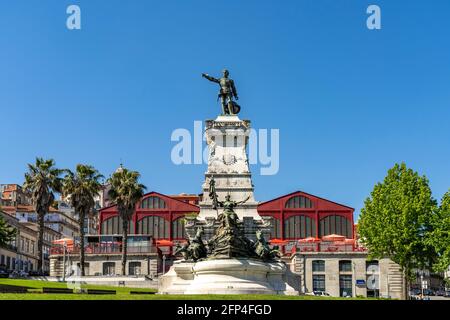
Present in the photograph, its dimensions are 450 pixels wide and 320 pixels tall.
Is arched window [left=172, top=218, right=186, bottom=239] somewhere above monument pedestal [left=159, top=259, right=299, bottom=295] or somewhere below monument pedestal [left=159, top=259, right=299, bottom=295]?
above

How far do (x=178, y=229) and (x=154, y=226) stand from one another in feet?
12.2

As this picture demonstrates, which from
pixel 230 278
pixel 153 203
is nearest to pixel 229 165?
pixel 230 278

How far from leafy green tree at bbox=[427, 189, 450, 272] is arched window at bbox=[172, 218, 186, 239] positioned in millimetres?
49604

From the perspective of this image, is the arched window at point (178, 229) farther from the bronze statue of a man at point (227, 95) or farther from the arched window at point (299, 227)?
the bronze statue of a man at point (227, 95)

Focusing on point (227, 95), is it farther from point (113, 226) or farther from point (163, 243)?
point (113, 226)

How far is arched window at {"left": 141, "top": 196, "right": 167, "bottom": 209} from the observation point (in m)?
104

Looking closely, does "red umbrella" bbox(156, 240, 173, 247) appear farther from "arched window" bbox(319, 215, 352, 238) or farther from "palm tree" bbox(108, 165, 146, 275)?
"arched window" bbox(319, 215, 352, 238)

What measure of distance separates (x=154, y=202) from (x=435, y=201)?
51.8m

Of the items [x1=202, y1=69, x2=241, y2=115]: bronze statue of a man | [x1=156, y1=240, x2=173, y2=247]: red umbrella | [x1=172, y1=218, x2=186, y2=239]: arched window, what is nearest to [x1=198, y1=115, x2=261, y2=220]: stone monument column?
[x1=202, y1=69, x2=241, y2=115]: bronze statue of a man

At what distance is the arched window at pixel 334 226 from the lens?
101062 mm

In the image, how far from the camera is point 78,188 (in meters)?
74.0

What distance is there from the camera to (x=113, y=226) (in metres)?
103
